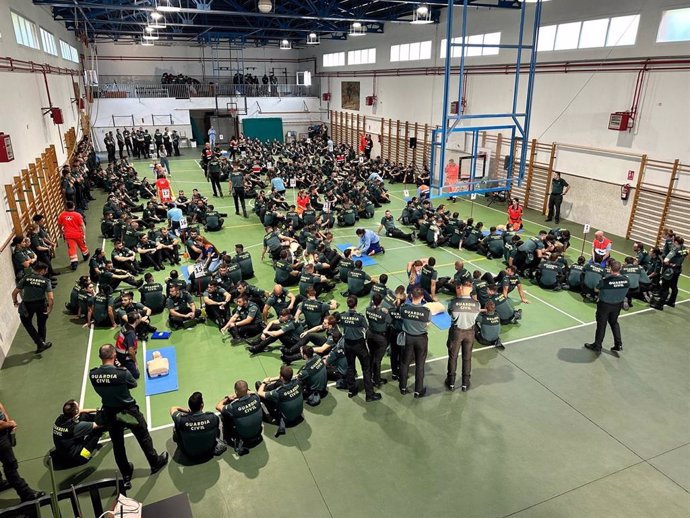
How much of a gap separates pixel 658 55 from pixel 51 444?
64.9 ft

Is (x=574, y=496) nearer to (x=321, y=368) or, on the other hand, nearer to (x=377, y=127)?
(x=321, y=368)

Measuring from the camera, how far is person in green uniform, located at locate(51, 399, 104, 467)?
6770 millimetres

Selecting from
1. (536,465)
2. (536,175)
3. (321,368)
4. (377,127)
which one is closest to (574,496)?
(536,465)

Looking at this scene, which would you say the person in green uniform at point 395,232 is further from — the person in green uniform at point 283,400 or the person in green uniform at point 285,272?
the person in green uniform at point 283,400

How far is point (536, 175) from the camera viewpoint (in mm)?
21453

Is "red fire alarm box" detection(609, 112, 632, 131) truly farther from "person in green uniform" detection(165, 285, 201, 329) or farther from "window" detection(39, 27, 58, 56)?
"window" detection(39, 27, 58, 56)

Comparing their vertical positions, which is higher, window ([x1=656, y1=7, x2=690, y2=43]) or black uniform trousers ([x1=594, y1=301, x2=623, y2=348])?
window ([x1=656, y1=7, x2=690, y2=43])

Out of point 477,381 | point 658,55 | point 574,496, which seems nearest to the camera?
point 574,496

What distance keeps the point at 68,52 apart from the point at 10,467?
30991 mm

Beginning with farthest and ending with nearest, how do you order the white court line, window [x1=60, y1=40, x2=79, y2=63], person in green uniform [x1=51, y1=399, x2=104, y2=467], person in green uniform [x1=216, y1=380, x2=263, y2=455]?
window [x1=60, y1=40, x2=79, y2=63] < the white court line < person in green uniform [x1=216, y1=380, x2=263, y2=455] < person in green uniform [x1=51, y1=399, x2=104, y2=467]

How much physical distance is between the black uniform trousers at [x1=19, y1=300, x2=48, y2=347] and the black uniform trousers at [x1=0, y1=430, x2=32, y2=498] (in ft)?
13.5

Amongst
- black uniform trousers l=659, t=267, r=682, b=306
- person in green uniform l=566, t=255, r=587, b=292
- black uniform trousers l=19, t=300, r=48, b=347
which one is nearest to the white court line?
black uniform trousers l=19, t=300, r=48, b=347

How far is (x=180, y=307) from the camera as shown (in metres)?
11.3

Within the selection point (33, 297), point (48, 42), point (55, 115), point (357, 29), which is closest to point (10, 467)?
point (33, 297)
